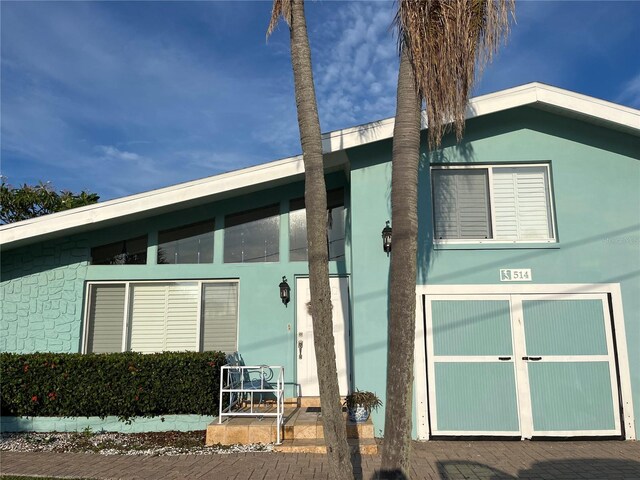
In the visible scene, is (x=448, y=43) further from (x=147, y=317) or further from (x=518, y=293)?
(x=147, y=317)

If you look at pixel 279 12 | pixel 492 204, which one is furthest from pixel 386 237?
pixel 279 12

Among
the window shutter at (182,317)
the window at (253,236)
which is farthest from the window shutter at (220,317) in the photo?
the window at (253,236)

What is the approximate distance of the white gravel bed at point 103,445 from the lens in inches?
270

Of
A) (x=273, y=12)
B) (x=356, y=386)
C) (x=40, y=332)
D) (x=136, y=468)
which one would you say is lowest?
(x=136, y=468)

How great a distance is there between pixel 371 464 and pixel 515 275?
3843 mm

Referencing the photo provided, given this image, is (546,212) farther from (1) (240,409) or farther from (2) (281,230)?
(1) (240,409)

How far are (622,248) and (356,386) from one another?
16.1 ft

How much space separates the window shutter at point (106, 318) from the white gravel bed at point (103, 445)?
1625 millimetres

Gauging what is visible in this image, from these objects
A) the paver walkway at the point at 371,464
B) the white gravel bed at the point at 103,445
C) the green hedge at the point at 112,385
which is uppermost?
the green hedge at the point at 112,385

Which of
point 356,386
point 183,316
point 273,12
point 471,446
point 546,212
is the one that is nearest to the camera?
point 273,12

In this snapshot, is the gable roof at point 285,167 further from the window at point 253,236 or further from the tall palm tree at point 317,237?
the tall palm tree at point 317,237

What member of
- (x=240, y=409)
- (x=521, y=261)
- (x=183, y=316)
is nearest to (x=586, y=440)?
(x=521, y=261)

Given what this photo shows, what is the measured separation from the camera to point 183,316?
912cm

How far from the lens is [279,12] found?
17.4 ft
